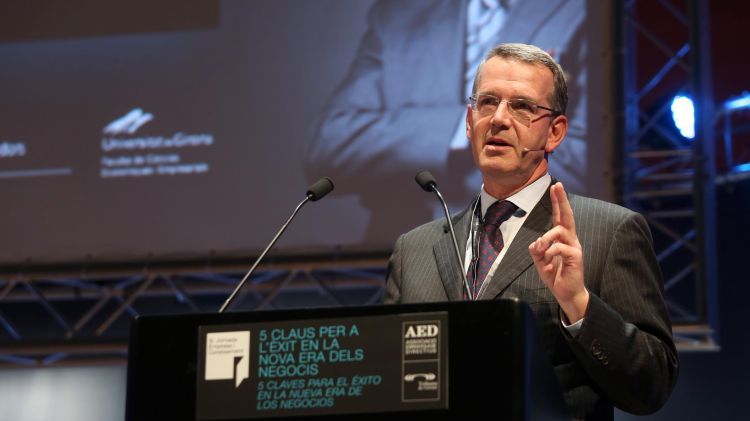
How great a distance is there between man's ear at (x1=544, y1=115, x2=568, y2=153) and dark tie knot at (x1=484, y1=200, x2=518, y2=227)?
0.55 feet

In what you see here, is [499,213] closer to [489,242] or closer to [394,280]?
[489,242]

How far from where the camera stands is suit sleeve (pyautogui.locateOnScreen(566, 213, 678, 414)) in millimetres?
1985

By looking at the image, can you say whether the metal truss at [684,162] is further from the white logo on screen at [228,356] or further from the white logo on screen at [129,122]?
the white logo on screen at [228,356]

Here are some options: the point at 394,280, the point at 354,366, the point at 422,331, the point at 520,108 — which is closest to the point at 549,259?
the point at 422,331

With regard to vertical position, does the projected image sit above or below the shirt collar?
above

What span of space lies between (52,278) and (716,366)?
3.46 m

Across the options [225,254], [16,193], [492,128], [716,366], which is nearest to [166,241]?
[225,254]

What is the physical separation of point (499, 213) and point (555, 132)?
249 millimetres

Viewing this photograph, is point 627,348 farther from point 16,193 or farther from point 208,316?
point 16,193

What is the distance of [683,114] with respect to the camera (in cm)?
554

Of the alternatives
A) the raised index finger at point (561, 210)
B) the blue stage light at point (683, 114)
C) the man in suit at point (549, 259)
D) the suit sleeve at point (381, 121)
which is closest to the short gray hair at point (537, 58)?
the man in suit at point (549, 259)

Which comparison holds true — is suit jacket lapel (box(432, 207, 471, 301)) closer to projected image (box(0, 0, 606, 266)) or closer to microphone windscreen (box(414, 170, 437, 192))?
microphone windscreen (box(414, 170, 437, 192))

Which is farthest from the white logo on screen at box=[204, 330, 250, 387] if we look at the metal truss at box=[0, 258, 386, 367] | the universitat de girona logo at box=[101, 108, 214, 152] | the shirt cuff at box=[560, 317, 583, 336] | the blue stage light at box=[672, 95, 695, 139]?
the blue stage light at box=[672, 95, 695, 139]

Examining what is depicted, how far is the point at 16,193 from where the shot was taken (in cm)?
596
